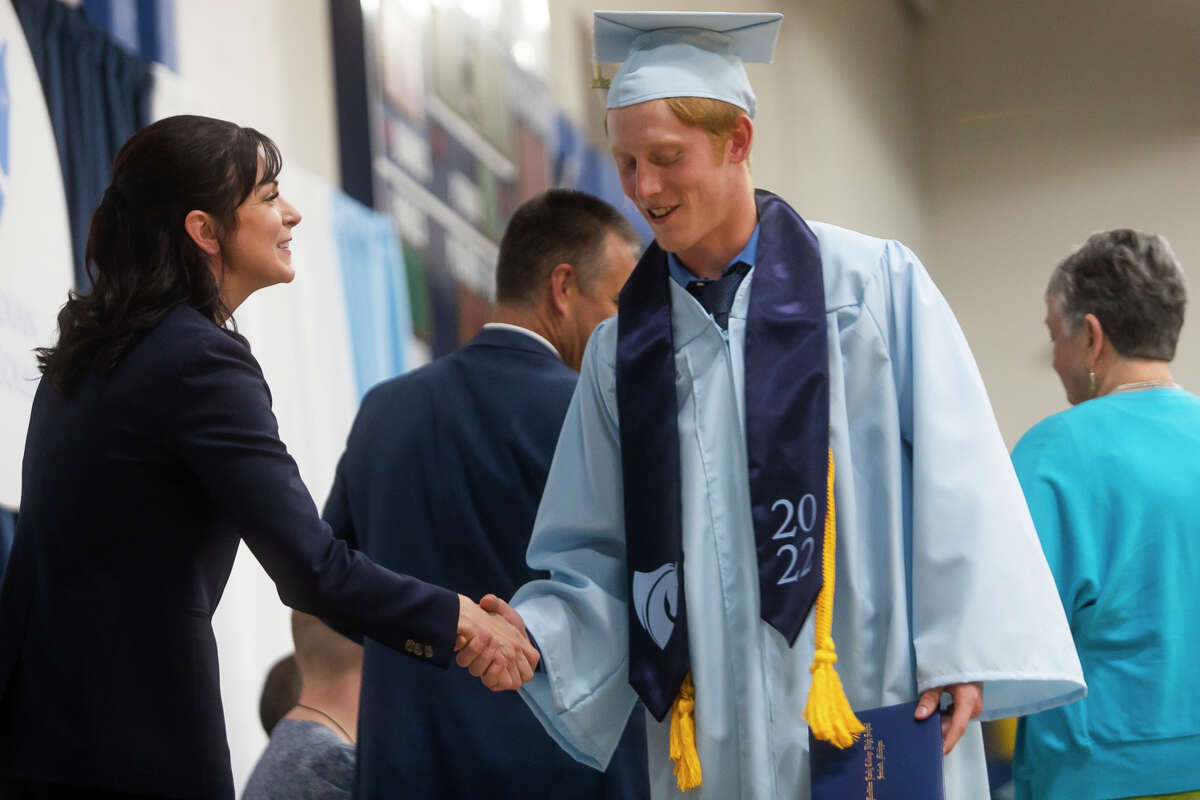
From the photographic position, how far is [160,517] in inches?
76.7

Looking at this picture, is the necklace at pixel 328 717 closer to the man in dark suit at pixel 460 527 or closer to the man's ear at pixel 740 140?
the man in dark suit at pixel 460 527

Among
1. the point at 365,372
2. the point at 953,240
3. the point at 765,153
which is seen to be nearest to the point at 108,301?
the point at 365,372

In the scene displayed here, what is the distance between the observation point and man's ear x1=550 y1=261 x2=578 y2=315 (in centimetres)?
311

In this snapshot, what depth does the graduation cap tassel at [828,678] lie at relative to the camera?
1865mm

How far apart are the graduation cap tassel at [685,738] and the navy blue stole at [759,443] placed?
0.06ft

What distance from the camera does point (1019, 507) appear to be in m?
1.95

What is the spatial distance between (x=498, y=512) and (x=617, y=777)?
57 cm

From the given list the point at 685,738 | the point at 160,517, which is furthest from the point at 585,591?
the point at 160,517

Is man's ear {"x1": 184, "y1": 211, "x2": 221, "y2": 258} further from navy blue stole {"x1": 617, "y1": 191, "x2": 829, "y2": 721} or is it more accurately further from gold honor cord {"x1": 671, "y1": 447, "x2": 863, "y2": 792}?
gold honor cord {"x1": 671, "y1": 447, "x2": 863, "y2": 792}

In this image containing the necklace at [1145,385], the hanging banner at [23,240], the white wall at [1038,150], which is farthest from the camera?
the white wall at [1038,150]

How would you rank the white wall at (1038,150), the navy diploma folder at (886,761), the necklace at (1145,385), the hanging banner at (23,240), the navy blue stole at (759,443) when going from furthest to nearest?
the white wall at (1038,150), the necklace at (1145,385), the hanging banner at (23,240), the navy blue stole at (759,443), the navy diploma folder at (886,761)

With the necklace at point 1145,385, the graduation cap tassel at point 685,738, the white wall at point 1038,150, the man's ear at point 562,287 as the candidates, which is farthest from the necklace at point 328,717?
the white wall at point 1038,150

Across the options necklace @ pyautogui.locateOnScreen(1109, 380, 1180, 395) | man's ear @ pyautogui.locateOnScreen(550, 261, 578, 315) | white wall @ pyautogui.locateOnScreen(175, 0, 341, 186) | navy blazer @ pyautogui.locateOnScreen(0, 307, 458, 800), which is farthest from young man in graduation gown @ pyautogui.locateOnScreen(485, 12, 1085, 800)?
white wall @ pyautogui.locateOnScreen(175, 0, 341, 186)

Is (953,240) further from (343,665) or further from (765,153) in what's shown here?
(343,665)
